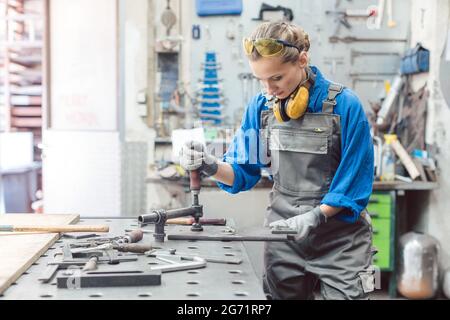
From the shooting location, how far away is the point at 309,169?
6.18ft

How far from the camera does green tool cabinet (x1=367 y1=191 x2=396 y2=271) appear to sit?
3730 mm

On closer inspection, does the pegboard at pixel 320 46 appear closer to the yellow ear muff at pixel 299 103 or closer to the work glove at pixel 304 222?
the yellow ear muff at pixel 299 103

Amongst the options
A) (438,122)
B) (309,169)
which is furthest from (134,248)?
(438,122)

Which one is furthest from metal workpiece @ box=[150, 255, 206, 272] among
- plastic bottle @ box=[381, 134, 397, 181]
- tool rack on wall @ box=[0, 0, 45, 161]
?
tool rack on wall @ box=[0, 0, 45, 161]

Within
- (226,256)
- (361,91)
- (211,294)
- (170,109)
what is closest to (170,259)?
(226,256)

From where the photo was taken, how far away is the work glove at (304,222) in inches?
67.6

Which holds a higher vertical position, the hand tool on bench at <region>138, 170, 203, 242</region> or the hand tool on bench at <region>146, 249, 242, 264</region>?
the hand tool on bench at <region>138, 170, 203, 242</region>

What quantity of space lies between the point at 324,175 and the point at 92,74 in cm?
285

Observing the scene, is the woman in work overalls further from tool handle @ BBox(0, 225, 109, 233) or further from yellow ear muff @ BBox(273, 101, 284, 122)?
tool handle @ BBox(0, 225, 109, 233)

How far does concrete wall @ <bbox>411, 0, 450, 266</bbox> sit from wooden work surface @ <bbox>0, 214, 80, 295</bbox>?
260cm

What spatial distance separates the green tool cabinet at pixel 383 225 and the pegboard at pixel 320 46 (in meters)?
0.83

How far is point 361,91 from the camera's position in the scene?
14.0 ft

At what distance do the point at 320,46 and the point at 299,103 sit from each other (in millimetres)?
2528

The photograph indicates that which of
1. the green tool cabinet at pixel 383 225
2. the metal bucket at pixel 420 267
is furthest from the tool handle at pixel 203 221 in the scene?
the metal bucket at pixel 420 267
